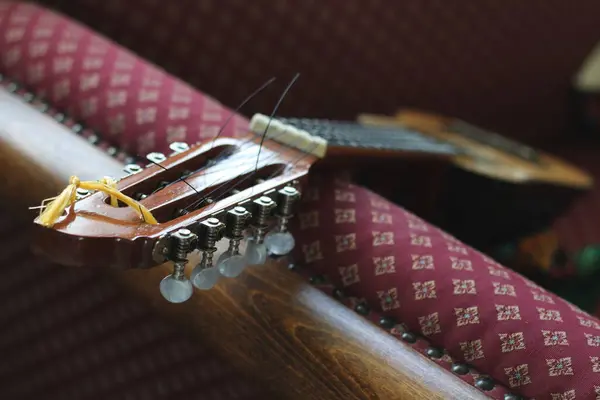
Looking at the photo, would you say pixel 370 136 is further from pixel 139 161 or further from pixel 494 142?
pixel 494 142

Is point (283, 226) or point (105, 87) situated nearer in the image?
point (283, 226)

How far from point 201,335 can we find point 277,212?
0.58 ft

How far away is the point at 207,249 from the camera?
0.63 m

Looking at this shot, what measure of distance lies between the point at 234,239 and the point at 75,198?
0.49 feet

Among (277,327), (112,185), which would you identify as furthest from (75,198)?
(277,327)

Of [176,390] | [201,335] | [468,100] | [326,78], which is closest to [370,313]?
[201,335]

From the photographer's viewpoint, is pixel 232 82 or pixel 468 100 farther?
pixel 468 100

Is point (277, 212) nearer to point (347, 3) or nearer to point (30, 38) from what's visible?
point (30, 38)

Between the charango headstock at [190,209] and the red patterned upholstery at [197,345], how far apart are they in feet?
0.28

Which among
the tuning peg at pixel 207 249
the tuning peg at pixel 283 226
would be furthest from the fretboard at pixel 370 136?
the tuning peg at pixel 207 249

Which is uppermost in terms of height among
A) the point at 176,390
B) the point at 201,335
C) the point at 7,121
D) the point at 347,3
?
the point at 347,3

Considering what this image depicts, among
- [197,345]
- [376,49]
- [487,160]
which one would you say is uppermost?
[376,49]

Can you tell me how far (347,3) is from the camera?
138 cm

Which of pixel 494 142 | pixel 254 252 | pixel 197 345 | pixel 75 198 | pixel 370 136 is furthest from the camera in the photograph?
pixel 494 142
